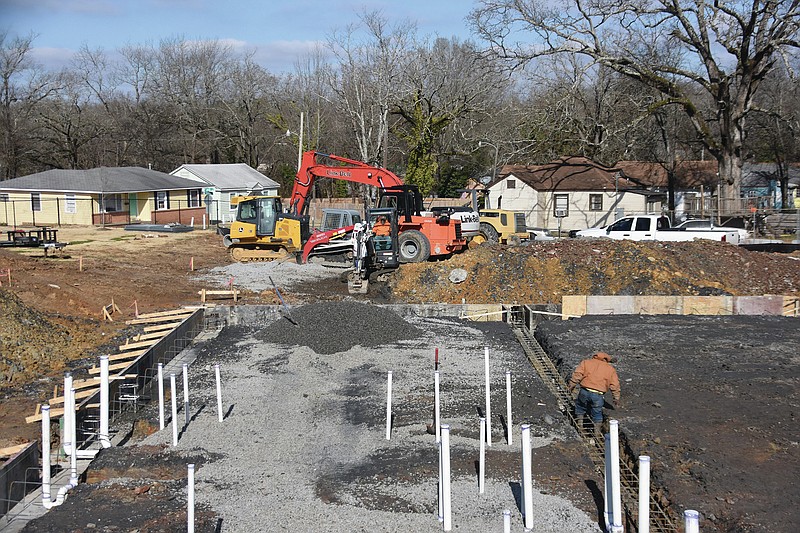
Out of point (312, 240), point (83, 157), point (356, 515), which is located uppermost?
point (83, 157)

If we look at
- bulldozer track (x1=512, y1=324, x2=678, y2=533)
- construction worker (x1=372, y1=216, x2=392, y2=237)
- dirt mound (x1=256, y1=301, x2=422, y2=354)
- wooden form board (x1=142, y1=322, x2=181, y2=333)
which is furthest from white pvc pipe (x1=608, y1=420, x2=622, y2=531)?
construction worker (x1=372, y1=216, x2=392, y2=237)

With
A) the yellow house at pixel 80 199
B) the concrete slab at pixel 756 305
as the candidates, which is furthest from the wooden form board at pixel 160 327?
the yellow house at pixel 80 199

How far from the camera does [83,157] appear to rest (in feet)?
209

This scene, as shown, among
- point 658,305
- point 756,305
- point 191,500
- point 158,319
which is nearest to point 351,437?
point 191,500

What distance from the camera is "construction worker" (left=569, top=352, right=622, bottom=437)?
1112 cm

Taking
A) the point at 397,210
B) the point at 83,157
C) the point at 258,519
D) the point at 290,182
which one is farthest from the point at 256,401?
the point at 83,157

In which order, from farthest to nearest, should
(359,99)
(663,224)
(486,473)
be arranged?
(359,99), (663,224), (486,473)

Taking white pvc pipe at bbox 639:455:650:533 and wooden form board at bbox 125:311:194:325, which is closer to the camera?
white pvc pipe at bbox 639:455:650:533

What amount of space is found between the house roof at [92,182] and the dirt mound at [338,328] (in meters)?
29.0

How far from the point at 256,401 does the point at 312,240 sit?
13.6 m

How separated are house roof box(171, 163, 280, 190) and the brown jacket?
4170 cm

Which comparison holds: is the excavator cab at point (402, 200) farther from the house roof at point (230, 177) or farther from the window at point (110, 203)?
the house roof at point (230, 177)

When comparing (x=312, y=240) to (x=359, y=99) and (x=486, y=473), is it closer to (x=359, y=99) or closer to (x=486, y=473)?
(x=486, y=473)

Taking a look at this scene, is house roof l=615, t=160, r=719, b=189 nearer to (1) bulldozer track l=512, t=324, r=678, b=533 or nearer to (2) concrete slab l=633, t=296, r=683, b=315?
(2) concrete slab l=633, t=296, r=683, b=315
